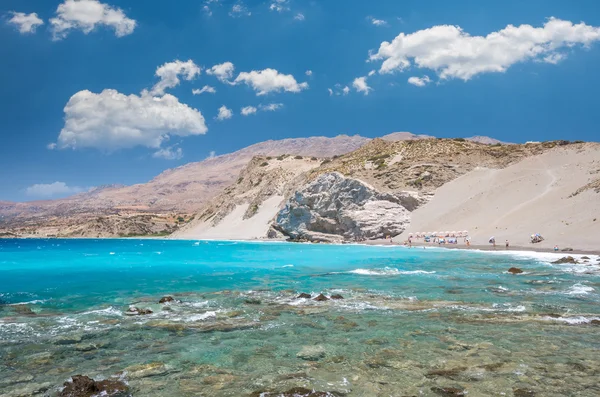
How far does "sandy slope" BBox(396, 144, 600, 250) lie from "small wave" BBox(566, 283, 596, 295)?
19290mm

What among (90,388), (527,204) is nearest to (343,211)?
(527,204)

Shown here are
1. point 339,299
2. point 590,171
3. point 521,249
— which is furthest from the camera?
point 590,171

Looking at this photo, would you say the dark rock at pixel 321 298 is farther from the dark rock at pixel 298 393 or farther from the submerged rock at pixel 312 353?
the dark rock at pixel 298 393

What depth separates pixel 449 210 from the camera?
61.2 m

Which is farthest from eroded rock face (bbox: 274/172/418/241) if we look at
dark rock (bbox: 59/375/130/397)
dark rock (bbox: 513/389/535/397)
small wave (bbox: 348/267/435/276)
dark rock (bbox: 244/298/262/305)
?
dark rock (bbox: 59/375/130/397)

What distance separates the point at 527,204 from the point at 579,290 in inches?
1521

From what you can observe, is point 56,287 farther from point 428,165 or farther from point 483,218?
point 428,165

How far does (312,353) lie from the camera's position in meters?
9.84

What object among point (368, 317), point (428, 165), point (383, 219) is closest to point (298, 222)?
point (383, 219)

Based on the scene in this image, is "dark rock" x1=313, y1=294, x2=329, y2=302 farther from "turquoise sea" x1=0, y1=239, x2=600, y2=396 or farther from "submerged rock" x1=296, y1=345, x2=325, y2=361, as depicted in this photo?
"submerged rock" x1=296, y1=345, x2=325, y2=361

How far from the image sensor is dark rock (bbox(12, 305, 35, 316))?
603 inches

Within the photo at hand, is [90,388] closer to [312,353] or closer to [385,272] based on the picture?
[312,353]

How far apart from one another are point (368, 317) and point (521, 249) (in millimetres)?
33280

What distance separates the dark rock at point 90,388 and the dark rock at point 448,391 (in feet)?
18.6
